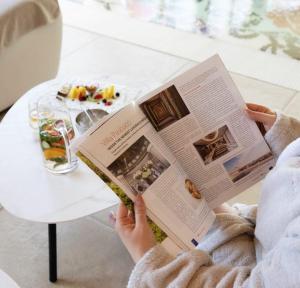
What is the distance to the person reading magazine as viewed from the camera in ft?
2.39

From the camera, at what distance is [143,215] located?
854 mm

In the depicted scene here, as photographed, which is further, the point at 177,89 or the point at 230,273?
the point at 177,89

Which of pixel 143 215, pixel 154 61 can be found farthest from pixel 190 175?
pixel 154 61

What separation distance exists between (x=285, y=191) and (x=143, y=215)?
0.83 ft

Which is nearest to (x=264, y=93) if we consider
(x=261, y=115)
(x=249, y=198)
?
(x=249, y=198)

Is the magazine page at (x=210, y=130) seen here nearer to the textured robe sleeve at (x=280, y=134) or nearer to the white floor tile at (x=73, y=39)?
the textured robe sleeve at (x=280, y=134)

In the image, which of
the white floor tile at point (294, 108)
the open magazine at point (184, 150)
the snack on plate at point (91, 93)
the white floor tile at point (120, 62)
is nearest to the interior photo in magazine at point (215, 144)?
the open magazine at point (184, 150)

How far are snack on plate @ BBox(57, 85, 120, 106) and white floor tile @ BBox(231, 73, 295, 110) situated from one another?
847mm

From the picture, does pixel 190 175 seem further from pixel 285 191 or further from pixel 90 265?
pixel 90 265

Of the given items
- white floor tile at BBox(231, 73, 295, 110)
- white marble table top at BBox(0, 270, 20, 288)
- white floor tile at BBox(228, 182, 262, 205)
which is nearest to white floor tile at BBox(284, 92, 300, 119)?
white floor tile at BBox(231, 73, 295, 110)

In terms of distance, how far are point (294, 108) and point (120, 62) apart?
0.81 m

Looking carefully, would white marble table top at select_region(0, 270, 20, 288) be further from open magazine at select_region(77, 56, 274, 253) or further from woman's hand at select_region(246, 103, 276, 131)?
woman's hand at select_region(246, 103, 276, 131)

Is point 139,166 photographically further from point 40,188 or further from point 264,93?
point 264,93

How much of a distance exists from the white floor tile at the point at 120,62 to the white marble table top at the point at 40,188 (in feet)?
3.37
